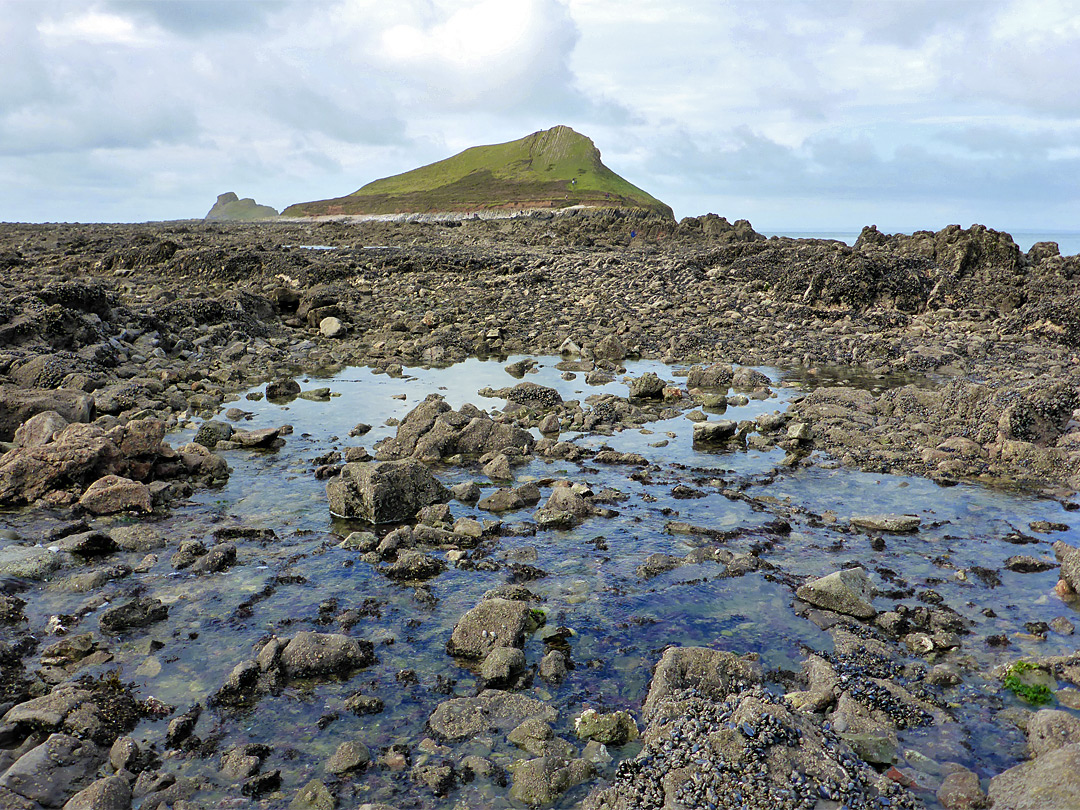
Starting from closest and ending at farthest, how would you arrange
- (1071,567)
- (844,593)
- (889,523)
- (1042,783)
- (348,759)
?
(1042,783)
(348,759)
(844,593)
(1071,567)
(889,523)

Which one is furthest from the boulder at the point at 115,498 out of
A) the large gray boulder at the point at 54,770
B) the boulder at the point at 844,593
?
the boulder at the point at 844,593

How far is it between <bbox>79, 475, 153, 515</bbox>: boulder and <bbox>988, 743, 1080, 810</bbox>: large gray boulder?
38.5 feet

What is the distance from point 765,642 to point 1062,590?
14.2 feet

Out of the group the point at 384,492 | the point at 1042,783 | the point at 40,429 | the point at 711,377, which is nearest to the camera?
the point at 1042,783

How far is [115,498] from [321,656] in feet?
20.1

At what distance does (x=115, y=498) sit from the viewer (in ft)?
35.8

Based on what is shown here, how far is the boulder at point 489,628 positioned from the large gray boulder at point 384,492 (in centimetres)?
358

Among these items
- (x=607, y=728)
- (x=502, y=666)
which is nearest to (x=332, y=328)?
(x=502, y=666)

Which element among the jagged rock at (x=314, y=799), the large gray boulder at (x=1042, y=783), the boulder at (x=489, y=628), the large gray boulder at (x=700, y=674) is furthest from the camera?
the boulder at (x=489, y=628)

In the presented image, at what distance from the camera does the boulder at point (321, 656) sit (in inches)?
278

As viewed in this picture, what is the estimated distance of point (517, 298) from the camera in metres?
32.2

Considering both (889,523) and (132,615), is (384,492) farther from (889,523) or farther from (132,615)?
(889,523)

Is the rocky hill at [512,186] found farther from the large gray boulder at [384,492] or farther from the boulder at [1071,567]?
the boulder at [1071,567]

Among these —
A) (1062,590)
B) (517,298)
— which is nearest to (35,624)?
(1062,590)
